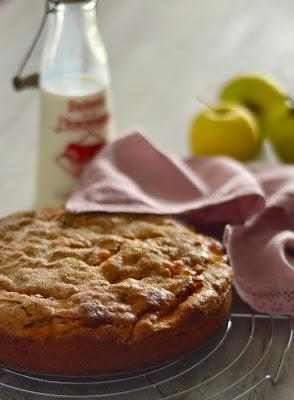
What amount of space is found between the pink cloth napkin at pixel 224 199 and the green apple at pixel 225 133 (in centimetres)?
13

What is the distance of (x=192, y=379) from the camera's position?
1059 mm

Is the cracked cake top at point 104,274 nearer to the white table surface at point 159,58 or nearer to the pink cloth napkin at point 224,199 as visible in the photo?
the pink cloth napkin at point 224,199

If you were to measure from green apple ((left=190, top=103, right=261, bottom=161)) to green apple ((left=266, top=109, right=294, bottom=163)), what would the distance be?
0.12 ft

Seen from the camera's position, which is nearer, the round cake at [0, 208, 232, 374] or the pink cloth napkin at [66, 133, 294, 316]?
the round cake at [0, 208, 232, 374]

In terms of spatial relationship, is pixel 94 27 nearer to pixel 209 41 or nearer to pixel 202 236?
pixel 202 236

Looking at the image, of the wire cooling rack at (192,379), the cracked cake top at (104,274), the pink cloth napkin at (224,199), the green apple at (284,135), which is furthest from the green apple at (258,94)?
the wire cooling rack at (192,379)

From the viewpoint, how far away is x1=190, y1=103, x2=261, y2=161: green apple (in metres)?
1.61

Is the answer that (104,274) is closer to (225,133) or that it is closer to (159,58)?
(225,133)

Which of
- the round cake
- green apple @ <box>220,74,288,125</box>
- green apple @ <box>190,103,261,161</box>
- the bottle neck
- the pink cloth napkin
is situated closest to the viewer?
the round cake

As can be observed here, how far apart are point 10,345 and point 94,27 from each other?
0.65 m

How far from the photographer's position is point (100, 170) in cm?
137

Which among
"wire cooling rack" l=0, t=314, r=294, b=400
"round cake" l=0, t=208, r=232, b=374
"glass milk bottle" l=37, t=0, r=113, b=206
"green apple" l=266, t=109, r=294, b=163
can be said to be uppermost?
"glass milk bottle" l=37, t=0, r=113, b=206

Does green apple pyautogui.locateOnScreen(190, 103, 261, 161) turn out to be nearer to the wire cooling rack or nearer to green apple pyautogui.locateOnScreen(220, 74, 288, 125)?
green apple pyautogui.locateOnScreen(220, 74, 288, 125)

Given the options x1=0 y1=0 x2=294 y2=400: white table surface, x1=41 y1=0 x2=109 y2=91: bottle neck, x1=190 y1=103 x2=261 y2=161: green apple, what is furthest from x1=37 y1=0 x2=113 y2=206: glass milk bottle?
x1=190 y1=103 x2=261 y2=161: green apple
